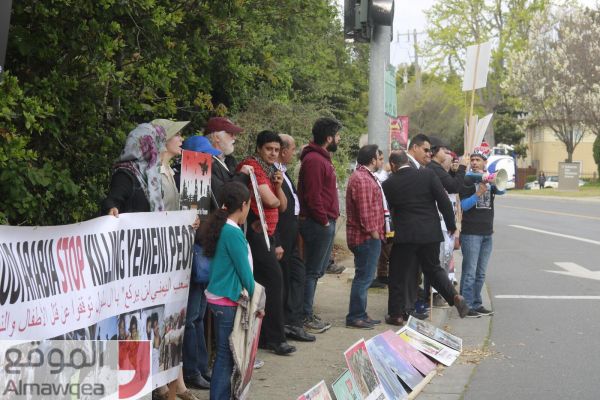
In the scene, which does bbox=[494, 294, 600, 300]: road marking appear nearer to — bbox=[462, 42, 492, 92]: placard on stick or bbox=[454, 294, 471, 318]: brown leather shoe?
bbox=[454, 294, 471, 318]: brown leather shoe

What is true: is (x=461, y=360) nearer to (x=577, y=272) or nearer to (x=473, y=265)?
(x=473, y=265)

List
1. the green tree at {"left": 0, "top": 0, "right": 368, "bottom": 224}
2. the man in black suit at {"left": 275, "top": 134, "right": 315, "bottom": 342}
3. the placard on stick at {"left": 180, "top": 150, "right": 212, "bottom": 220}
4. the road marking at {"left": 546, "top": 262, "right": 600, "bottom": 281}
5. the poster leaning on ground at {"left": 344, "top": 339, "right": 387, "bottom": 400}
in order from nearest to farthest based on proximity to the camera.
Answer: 1. the green tree at {"left": 0, "top": 0, "right": 368, "bottom": 224}
2. the poster leaning on ground at {"left": 344, "top": 339, "right": 387, "bottom": 400}
3. the placard on stick at {"left": 180, "top": 150, "right": 212, "bottom": 220}
4. the man in black suit at {"left": 275, "top": 134, "right": 315, "bottom": 342}
5. the road marking at {"left": 546, "top": 262, "right": 600, "bottom": 281}

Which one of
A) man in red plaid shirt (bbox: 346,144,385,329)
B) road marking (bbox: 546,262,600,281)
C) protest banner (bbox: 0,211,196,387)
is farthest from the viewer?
road marking (bbox: 546,262,600,281)

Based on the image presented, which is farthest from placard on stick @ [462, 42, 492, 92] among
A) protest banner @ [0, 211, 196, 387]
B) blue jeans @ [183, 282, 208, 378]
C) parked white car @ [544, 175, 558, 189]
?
parked white car @ [544, 175, 558, 189]

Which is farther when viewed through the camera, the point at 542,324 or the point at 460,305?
the point at 542,324

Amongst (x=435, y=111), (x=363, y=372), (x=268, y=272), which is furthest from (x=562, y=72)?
(x=363, y=372)

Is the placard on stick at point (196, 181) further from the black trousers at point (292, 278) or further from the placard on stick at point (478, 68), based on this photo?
the placard on stick at point (478, 68)

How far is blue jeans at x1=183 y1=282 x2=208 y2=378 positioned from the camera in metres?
6.49

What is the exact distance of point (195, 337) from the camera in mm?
6586

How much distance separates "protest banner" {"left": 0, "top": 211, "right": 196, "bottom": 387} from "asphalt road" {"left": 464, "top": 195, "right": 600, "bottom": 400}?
97.3 inches

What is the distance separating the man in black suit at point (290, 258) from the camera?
820cm

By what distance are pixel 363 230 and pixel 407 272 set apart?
816mm

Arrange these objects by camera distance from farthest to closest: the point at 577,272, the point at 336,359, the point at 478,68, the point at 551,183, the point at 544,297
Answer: the point at 551,183 → the point at 577,272 → the point at 544,297 → the point at 478,68 → the point at 336,359

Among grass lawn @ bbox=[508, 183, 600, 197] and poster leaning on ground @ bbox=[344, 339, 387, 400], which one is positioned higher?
poster leaning on ground @ bbox=[344, 339, 387, 400]
